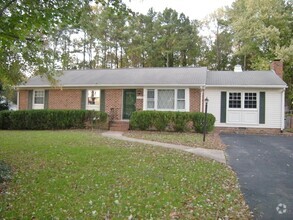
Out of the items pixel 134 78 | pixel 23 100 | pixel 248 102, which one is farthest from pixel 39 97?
pixel 248 102

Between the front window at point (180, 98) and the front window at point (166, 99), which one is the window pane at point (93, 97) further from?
the front window at point (180, 98)

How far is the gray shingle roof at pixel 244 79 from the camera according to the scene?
1697cm

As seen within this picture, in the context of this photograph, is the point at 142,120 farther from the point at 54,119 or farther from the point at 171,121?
the point at 54,119

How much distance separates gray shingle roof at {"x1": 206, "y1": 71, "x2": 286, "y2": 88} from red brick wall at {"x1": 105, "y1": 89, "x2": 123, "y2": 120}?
581 centimetres

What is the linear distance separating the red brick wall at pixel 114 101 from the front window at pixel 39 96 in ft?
16.4

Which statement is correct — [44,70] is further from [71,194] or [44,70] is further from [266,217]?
[266,217]

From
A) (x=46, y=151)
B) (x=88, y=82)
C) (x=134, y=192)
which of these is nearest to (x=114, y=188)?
(x=134, y=192)

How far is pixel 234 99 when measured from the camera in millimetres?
17328

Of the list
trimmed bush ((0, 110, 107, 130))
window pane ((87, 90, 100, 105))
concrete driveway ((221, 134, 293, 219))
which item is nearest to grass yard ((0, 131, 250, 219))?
concrete driveway ((221, 134, 293, 219))

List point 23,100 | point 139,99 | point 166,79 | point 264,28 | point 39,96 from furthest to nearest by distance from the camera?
point 264,28 → point 23,100 → point 39,96 → point 166,79 → point 139,99

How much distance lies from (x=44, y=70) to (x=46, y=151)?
100 inches

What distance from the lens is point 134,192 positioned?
506cm

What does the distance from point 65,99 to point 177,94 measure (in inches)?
310

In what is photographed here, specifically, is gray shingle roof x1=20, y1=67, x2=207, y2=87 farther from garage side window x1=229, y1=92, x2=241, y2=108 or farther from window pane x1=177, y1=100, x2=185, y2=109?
garage side window x1=229, y1=92, x2=241, y2=108
